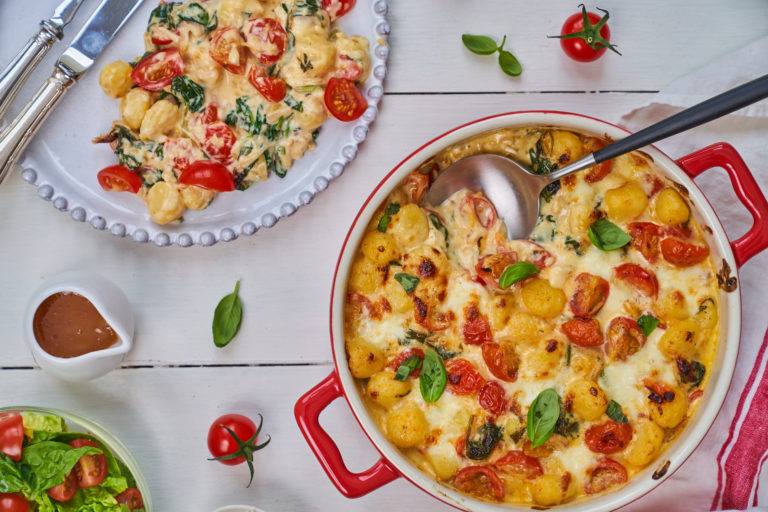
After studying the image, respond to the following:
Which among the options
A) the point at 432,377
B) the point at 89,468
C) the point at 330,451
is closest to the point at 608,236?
the point at 432,377

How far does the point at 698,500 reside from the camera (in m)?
2.29

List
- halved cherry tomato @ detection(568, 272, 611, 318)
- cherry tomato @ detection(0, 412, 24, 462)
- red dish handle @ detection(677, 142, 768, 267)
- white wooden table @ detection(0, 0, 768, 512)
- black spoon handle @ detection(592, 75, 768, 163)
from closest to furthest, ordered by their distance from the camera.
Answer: black spoon handle @ detection(592, 75, 768, 163) → red dish handle @ detection(677, 142, 768, 267) → halved cherry tomato @ detection(568, 272, 611, 318) → cherry tomato @ detection(0, 412, 24, 462) → white wooden table @ detection(0, 0, 768, 512)

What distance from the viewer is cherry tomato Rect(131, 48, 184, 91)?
2064mm

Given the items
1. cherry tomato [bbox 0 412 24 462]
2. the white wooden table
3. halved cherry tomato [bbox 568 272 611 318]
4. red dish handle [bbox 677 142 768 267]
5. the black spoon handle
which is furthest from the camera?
the white wooden table

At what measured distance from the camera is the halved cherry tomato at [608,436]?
205cm

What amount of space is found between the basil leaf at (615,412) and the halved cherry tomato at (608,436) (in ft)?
0.04

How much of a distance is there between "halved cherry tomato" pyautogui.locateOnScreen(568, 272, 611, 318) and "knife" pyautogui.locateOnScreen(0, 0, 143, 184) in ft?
5.14

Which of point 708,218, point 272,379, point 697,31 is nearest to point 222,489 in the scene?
point 272,379

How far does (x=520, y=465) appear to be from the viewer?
207 centimetres

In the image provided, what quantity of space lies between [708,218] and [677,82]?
0.53m

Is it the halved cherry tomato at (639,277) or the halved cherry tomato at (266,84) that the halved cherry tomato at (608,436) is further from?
the halved cherry tomato at (266,84)

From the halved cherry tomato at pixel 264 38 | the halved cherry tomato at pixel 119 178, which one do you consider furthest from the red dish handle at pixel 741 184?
the halved cherry tomato at pixel 119 178

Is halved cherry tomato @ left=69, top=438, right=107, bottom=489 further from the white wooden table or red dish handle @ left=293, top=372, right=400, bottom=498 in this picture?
red dish handle @ left=293, top=372, right=400, bottom=498

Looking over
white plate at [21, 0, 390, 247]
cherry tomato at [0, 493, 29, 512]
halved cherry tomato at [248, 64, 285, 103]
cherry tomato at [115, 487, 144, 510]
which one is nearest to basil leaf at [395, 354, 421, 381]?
white plate at [21, 0, 390, 247]
